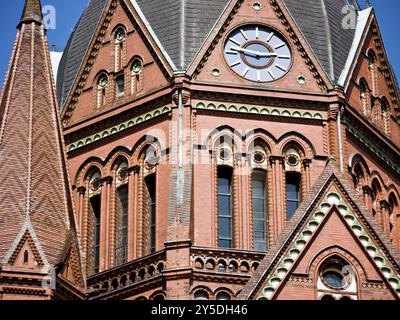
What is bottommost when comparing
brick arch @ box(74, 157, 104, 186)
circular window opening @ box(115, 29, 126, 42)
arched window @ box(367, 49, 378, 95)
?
brick arch @ box(74, 157, 104, 186)

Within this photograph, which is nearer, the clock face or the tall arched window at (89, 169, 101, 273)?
the tall arched window at (89, 169, 101, 273)

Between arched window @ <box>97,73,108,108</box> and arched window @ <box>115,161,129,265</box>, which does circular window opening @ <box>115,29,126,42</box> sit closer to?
arched window @ <box>97,73,108,108</box>

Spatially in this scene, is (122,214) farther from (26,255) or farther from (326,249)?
(26,255)

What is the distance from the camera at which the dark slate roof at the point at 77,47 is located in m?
58.2

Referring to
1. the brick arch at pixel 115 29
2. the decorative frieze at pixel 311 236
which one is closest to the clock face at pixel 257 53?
Result: the brick arch at pixel 115 29

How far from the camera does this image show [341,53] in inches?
2227

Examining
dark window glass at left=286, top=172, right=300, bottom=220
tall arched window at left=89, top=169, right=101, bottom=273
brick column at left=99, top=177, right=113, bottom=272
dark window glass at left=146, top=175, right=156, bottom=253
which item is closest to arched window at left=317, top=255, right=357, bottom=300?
dark window glass at left=286, top=172, right=300, bottom=220

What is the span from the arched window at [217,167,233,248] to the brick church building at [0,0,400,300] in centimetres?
4

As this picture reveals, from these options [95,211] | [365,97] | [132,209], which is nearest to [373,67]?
[365,97]

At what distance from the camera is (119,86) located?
56.7m

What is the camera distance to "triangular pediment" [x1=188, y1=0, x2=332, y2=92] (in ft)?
180

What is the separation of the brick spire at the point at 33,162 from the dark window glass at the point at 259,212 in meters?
7.62

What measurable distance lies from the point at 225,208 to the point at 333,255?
6988 millimetres

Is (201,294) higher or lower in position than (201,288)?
lower
